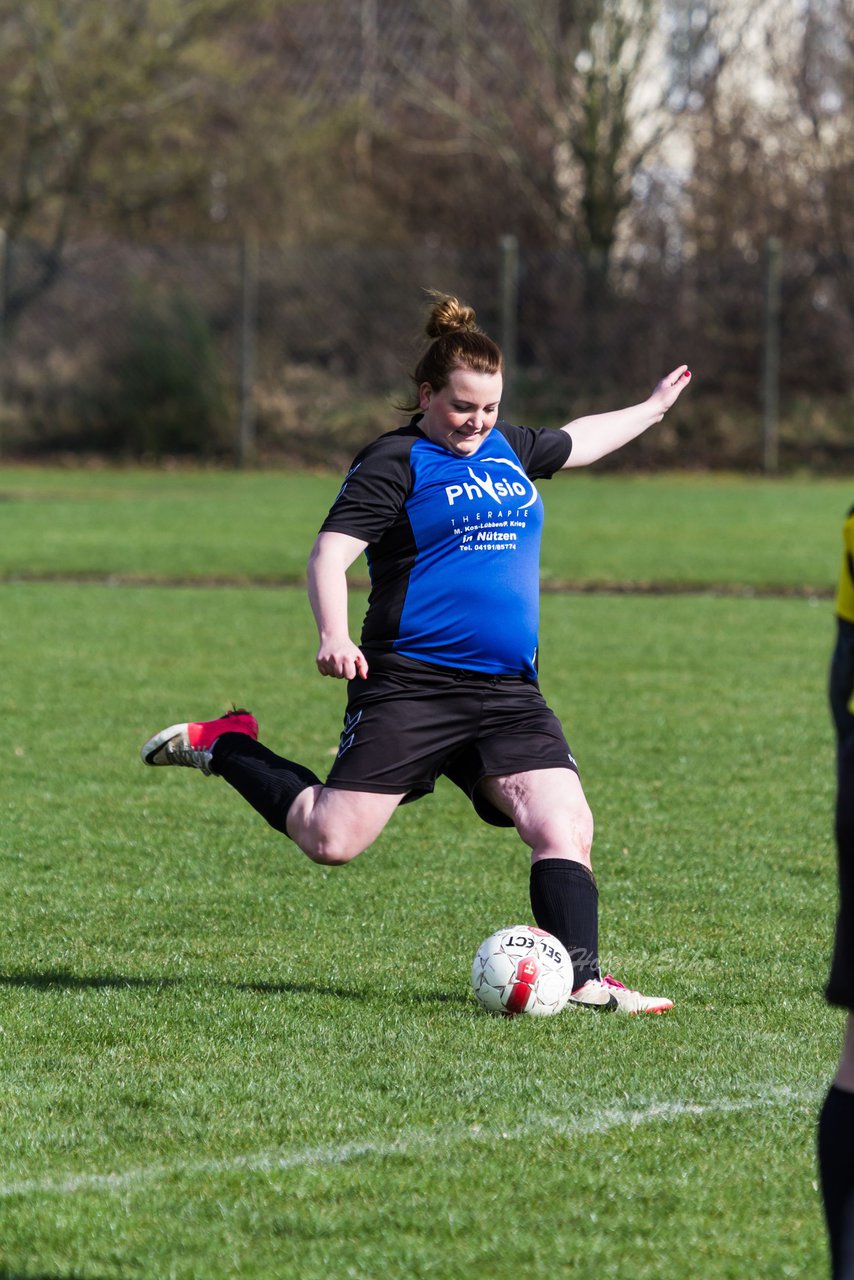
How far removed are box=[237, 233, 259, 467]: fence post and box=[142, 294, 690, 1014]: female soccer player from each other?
1801 centimetres

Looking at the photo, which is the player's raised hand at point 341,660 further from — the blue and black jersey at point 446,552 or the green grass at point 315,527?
the green grass at point 315,527

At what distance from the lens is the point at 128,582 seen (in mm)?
14141

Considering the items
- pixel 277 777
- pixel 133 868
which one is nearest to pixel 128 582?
pixel 133 868

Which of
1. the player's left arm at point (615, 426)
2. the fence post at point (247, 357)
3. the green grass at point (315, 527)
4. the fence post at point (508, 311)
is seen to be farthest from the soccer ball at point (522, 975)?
the fence post at point (247, 357)

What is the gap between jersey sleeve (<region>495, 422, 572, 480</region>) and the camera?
16.1 feet

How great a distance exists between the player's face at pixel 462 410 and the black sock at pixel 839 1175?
7.55 ft

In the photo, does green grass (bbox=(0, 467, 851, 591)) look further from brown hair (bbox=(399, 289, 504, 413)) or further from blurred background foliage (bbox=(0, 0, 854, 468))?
brown hair (bbox=(399, 289, 504, 413))

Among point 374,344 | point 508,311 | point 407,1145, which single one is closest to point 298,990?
point 407,1145

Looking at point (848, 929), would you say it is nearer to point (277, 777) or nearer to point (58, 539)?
point (277, 777)

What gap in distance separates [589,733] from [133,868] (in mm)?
2970

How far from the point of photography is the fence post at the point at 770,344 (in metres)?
21.8

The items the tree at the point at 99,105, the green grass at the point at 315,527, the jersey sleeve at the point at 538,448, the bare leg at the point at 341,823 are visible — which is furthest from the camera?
the tree at the point at 99,105

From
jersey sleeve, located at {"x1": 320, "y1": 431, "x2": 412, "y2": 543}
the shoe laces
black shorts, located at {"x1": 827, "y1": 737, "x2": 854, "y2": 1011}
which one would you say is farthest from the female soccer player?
black shorts, located at {"x1": 827, "y1": 737, "x2": 854, "y2": 1011}

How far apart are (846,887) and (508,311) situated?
19.8 m
